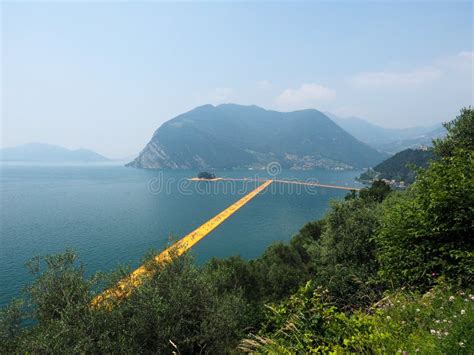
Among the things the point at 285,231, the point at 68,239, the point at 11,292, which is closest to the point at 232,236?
the point at 285,231

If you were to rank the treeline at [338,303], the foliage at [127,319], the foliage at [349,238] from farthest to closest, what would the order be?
the foliage at [349,238] < the foliage at [127,319] < the treeline at [338,303]

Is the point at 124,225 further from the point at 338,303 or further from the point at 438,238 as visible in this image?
the point at 438,238

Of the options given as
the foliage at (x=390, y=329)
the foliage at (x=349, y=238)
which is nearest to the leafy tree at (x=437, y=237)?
the foliage at (x=390, y=329)

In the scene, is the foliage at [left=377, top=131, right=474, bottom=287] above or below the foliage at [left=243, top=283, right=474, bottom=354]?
above

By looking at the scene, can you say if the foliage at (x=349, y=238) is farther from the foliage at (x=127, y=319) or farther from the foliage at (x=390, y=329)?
the foliage at (x=390, y=329)

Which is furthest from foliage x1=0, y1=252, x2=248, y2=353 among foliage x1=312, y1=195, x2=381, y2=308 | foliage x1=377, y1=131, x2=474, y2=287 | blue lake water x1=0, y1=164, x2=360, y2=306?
blue lake water x1=0, y1=164, x2=360, y2=306

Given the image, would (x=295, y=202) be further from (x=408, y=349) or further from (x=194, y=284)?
(x=408, y=349)

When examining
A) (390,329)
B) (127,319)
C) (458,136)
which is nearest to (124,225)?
(127,319)

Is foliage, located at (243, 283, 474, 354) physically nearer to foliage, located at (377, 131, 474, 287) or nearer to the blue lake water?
foliage, located at (377, 131, 474, 287)
